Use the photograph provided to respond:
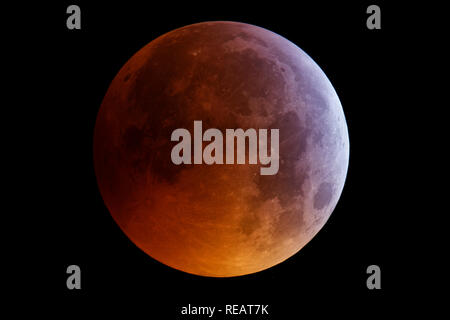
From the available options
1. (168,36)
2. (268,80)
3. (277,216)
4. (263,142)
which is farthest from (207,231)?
(168,36)

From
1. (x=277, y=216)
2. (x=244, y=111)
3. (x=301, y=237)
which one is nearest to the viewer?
(x=244, y=111)

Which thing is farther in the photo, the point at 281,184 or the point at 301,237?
the point at 301,237

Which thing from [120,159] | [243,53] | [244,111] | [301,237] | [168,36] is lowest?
[301,237]

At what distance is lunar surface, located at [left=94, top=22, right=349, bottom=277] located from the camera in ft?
9.93

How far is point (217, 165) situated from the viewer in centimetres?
298

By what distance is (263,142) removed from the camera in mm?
3008

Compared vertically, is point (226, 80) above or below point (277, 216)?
above

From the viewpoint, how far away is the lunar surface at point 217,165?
3.03 metres

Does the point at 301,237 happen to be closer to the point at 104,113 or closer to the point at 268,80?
the point at 268,80

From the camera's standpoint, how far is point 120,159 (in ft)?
10.7

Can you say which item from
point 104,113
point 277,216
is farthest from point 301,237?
point 104,113

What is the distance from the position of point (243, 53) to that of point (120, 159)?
4.51ft

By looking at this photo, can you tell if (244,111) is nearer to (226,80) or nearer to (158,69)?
(226,80)

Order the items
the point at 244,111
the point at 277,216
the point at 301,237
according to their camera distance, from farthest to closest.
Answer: the point at 301,237
the point at 277,216
the point at 244,111
